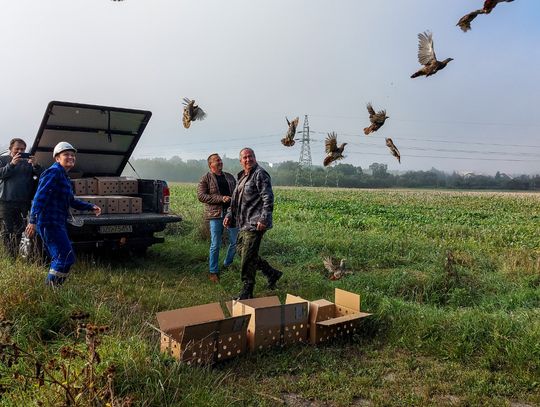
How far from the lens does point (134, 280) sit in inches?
279

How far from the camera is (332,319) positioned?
4902mm

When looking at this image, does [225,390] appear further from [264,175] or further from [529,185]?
[529,185]

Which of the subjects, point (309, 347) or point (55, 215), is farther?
point (55, 215)

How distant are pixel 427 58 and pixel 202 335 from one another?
2.62 meters

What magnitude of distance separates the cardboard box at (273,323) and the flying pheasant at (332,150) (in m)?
1.83

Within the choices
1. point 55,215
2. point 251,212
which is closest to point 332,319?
point 251,212

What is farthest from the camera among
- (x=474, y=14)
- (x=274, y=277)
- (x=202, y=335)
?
(x=274, y=277)

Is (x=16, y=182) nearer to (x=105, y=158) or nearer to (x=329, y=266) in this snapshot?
(x=105, y=158)

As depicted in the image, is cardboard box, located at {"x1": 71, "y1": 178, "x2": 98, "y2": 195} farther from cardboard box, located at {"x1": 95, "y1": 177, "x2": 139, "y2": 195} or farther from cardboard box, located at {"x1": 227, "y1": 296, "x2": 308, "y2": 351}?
cardboard box, located at {"x1": 227, "y1": 296, "x2": 308, "y2": 351}

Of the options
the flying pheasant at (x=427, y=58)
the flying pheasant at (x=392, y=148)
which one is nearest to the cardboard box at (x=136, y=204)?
the flying pheasant at (x=392, y=148)

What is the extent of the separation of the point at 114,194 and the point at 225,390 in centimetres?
540

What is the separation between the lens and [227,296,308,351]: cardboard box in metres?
4.48

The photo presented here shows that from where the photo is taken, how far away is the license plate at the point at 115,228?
7.41 metres

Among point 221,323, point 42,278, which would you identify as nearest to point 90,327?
point 221,323
